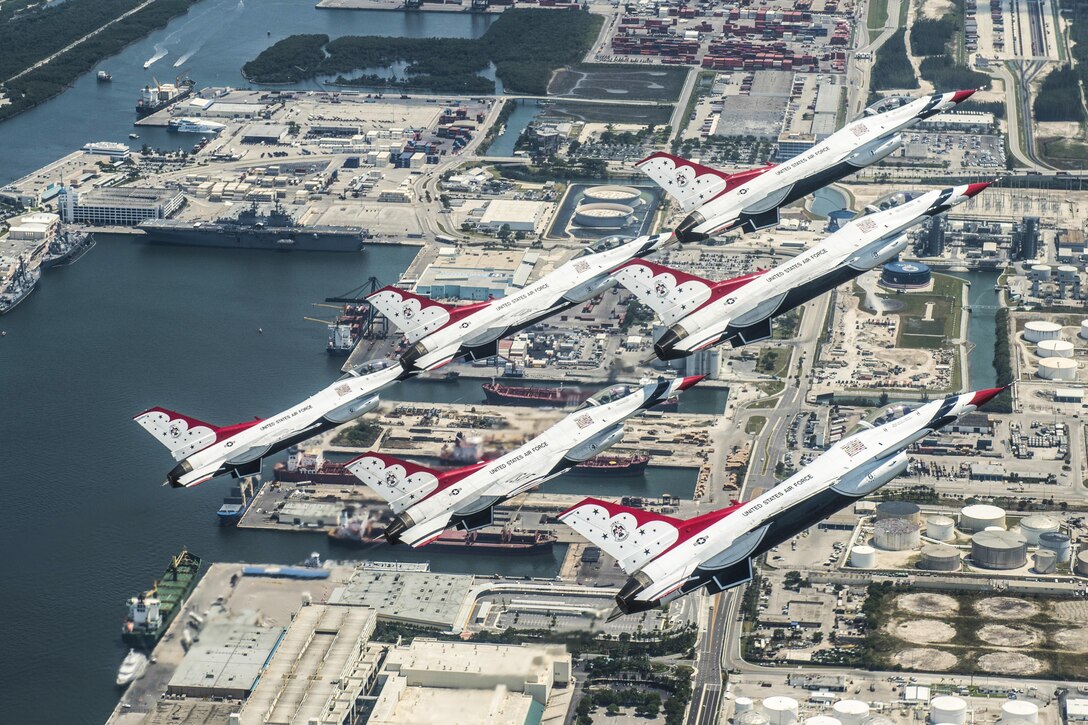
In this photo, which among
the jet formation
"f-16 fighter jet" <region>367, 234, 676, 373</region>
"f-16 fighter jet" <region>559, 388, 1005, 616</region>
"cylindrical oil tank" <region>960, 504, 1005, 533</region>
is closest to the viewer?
"f-16 fighter jet" <region>559, 388, 1005, 616</region>

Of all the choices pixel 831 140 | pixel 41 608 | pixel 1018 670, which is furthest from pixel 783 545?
pixel 41 608

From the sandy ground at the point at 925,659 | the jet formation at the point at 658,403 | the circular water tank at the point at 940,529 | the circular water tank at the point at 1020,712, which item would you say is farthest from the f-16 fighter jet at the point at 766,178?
the circular water tank at the point at 940,529

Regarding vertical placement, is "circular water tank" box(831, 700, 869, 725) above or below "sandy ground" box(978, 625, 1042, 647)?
above

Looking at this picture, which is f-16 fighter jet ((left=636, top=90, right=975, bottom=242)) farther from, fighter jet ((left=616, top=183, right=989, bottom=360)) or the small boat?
the small boat

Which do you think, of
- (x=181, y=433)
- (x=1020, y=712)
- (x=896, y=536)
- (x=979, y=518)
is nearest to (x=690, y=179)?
(x=181, y=433)

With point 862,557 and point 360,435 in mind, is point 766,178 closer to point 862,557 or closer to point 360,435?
point 862,557

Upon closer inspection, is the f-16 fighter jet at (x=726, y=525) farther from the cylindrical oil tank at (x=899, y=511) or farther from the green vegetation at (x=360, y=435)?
the green vegetation at (x=360, y=435)

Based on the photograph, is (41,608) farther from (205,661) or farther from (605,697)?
(605,697)

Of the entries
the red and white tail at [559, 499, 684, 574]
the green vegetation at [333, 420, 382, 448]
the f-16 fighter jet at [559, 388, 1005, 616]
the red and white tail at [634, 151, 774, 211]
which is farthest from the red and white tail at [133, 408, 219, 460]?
the green vegetation at [333, 420, 382, 448]
